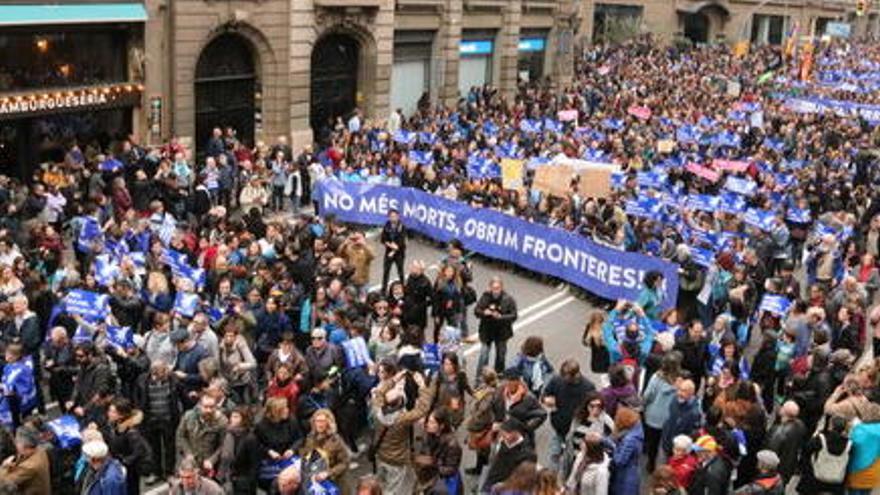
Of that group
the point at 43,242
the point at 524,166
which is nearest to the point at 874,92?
the point at 524,166

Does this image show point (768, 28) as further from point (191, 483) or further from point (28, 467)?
point (28, 467)

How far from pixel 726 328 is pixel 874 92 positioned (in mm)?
35289

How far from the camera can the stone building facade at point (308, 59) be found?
26.0 meters

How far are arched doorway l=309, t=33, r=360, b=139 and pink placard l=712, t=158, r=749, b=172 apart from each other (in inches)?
483

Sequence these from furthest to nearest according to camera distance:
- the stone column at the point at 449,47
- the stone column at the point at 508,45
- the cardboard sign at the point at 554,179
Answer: the stone column at the point at 508,45
the stone column at the point at 449,47
the cardboard sign at the point at 554,179

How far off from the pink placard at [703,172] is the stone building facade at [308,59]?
450 inches

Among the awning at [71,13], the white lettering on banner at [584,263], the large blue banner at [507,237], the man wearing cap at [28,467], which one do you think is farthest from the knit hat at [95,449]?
the awning at [71,13]

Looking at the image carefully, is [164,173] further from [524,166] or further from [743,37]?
[743,37]

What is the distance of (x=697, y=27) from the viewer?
72625 mm

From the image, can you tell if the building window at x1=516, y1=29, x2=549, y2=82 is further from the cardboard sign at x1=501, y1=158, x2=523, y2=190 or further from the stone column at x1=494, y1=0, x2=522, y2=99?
the cardboard sign at x1=501, y1=158, x2=523, y2=190

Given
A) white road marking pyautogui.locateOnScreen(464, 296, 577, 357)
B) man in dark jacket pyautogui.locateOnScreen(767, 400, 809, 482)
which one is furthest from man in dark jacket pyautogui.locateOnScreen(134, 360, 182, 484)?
white road marking pyautogui.locateOnScreen(464, 296, 577, 357)

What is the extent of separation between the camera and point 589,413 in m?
9.73

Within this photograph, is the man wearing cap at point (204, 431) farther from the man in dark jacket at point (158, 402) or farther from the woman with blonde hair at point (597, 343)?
the woman with blonde hair at point (597, 343)

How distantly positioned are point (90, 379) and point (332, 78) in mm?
22539
